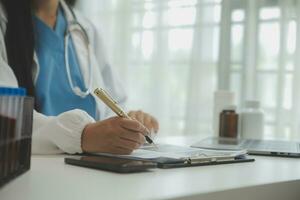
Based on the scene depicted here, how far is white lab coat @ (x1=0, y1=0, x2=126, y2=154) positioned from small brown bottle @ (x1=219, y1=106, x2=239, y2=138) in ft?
1.19

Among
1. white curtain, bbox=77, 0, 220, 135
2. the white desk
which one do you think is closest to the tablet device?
the white desk

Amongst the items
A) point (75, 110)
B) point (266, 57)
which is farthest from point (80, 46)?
point (266, 57)

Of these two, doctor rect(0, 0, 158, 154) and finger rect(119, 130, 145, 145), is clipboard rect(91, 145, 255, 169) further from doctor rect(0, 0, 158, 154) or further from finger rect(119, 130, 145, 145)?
doctor rect(0, 0, 158, 154)

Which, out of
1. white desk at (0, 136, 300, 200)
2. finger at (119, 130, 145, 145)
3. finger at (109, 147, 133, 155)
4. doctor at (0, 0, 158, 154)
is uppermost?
doctor at (0, 0, 158, 154)

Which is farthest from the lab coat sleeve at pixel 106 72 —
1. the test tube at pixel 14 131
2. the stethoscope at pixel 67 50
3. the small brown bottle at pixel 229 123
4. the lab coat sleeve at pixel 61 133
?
the test tube at pixel 14 131

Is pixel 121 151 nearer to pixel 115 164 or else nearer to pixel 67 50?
pixel 115 164

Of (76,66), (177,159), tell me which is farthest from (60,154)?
(76,66)

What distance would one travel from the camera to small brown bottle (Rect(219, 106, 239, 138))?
1.37 metres

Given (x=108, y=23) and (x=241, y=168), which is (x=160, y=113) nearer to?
(x=108, y=23)

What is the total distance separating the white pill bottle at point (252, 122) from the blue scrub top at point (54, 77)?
1.56ft

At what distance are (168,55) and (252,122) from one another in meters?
1.10

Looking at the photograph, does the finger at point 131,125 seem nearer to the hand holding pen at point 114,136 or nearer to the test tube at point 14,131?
the hand holding pen at point 114,136

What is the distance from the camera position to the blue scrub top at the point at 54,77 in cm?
125

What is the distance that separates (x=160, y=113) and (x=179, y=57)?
0.33 metres
